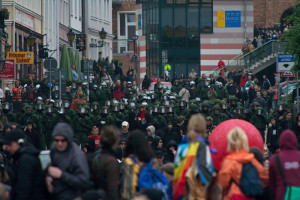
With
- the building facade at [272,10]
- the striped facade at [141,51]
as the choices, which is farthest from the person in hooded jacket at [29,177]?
the building facade at [272,10]

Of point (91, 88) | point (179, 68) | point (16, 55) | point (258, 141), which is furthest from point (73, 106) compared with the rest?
point (179, 68)

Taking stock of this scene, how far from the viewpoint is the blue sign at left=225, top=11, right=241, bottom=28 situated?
70375mm

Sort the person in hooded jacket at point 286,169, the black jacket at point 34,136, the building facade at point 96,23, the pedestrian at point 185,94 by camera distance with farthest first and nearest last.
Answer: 1. the building facade at point 96,23
2. the pedestrian at point 185,94
3. the black jacket at point 34,136
4. the person in hooded jacket at point 286,169

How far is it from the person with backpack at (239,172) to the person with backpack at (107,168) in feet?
3.99

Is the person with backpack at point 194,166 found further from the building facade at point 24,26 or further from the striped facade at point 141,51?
the striped facade at point 141,51

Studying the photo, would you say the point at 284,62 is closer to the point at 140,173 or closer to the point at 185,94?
the point at 185,94

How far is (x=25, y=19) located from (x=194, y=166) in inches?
1524

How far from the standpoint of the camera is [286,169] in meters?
11.5

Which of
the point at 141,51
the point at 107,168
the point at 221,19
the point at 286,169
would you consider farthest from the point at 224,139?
the point at 141,51

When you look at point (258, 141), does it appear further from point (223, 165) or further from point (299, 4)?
point (299, 4)

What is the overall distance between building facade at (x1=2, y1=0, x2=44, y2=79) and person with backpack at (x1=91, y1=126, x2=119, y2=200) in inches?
1246

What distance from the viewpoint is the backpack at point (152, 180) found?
434 inches

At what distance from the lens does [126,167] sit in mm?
11164

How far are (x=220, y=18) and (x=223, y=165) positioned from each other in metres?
60.1
